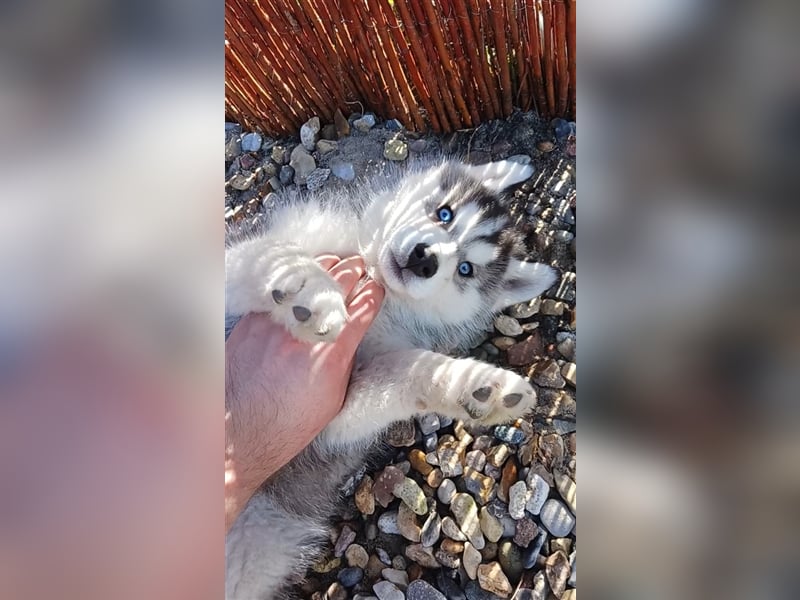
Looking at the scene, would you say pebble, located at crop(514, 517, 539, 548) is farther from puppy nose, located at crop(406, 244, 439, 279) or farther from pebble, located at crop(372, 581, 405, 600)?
puppy nose, located at crop(406, 244, 439, 279)

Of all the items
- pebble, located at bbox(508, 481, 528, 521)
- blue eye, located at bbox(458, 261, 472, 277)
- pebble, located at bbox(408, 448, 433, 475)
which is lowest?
pebble, located at bbox(508, 481, 528, 521)

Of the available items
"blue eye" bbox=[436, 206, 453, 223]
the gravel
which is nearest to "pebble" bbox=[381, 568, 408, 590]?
the gravel

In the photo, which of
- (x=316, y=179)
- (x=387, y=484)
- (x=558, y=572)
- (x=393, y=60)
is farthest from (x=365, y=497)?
(x=393, y=60)

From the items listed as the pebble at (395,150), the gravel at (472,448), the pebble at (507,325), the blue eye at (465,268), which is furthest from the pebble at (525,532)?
the pebble at (395,150)

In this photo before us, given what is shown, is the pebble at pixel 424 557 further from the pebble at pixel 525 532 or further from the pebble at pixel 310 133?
→ the pebble at pixel 310 133

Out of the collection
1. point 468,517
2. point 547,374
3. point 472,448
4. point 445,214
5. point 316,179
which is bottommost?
point 468,517

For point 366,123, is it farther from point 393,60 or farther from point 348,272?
point 348,272
